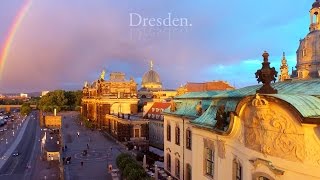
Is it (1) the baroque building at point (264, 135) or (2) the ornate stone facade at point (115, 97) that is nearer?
(1) the baroque building at point (264, 135)

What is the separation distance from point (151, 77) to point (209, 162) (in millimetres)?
113264

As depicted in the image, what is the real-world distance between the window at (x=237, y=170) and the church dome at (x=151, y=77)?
116m

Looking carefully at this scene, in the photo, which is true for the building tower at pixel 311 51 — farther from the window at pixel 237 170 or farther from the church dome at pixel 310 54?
the window at pixel 237 170

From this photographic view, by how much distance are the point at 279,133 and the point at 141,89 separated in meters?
115

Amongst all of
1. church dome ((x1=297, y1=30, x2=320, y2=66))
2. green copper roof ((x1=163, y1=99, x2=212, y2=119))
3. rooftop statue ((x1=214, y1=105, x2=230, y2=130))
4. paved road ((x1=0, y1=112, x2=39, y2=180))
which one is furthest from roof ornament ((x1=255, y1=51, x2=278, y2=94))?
church dome ((x1=297, y1=30, x2=320, y2=66))

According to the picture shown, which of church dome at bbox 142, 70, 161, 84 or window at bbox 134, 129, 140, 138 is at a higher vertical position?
church dome at bbox 142, 70, 161, 84

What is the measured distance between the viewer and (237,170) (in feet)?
64.4

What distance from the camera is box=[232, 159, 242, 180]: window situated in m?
19.1

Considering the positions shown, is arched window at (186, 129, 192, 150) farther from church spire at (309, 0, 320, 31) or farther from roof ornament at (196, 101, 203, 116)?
church spire at (309, 0, 320, 31)

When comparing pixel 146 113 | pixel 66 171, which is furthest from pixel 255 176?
pixel 146 113

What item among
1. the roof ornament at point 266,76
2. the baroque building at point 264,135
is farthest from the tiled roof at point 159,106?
the roof ornament at point 266,76

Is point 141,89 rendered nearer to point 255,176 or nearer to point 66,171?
point 66,171

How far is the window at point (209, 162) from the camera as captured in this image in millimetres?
23436

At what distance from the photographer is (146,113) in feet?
250
